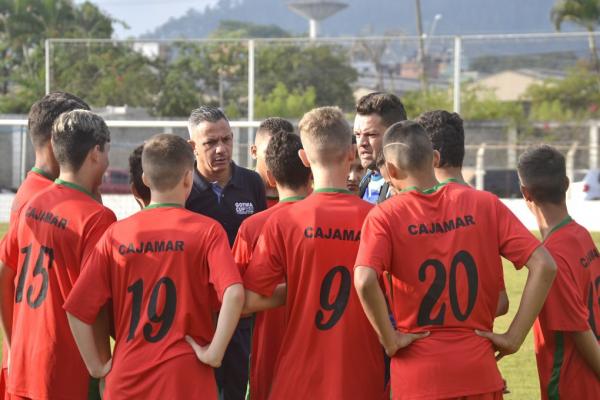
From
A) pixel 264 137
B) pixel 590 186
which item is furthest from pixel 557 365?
pixel 590 186

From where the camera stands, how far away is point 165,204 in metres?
4.59

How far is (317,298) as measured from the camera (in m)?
4.56

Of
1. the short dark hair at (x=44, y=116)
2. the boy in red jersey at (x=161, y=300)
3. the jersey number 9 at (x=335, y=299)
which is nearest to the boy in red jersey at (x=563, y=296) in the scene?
the jersey number 9 at (x=335, y=299)

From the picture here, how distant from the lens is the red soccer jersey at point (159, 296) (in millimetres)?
4422

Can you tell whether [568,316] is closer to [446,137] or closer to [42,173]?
[446,137]

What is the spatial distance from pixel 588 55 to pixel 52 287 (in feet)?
143

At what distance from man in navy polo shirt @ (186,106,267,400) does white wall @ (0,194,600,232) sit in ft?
56.2

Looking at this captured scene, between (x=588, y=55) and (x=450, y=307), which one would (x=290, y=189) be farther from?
(x=588, y=55)

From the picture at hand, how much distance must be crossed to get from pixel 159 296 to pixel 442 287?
1.21m

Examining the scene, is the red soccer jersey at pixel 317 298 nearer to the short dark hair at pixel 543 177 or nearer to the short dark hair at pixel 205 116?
the short dark hair at pixel 543 177

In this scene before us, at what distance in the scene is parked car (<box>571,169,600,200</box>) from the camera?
29.2 metres

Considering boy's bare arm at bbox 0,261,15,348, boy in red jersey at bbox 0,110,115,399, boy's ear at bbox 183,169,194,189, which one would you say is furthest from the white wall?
boy's ear at bbox 183,169,194,189

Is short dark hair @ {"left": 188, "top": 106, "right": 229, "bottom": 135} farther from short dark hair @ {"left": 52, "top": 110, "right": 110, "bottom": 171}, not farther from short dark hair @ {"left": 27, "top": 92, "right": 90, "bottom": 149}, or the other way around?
short dark hair @ {"left": 52, "top": 110, "right": 110, "bottom": 171}

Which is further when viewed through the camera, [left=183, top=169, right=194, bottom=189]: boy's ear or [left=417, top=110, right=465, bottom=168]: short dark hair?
[left=417, top=110, right=465, bottom=168]: short dark hair
